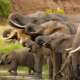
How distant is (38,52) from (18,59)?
388cm

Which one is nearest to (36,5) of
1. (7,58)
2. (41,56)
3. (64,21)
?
(7,58)

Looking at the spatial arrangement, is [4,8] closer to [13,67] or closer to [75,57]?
[13,67]

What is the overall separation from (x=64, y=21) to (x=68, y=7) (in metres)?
29.1

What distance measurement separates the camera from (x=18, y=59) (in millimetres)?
17688

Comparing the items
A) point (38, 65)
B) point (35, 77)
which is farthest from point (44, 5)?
point (35, 77)

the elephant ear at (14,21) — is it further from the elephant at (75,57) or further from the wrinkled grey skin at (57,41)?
the elephant at (75,57)

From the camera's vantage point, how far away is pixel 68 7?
1612 inches

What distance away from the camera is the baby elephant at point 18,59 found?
16.9m

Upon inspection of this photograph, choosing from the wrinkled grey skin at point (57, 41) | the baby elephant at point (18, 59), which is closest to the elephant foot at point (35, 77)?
the baby elephant at point (18, 59)

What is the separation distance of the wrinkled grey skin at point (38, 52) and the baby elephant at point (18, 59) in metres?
1.22

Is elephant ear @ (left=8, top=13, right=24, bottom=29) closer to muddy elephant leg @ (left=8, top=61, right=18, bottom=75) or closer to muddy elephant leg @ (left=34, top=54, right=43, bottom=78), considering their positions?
muddy elephant leg @ (left=34, top=54, right=43, bottom=78)

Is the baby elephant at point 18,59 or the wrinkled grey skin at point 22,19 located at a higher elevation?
the wrinkled grey skin at point 22,19

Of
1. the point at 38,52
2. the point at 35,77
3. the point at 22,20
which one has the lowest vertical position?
the point at 35,77

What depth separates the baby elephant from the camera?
55.5 feet
